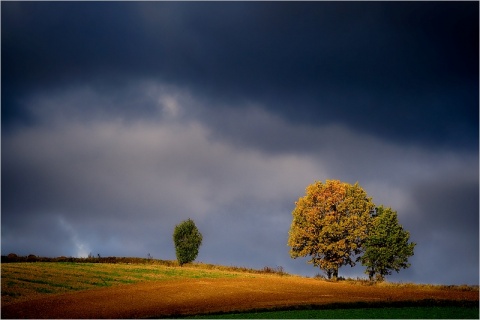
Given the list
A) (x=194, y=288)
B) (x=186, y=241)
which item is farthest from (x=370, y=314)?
(x=186, y=241)

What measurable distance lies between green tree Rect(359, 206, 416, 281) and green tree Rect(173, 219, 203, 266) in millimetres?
27351

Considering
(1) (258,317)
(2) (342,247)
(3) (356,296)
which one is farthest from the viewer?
(2) (342,247)

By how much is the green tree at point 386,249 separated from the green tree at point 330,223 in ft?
5.69

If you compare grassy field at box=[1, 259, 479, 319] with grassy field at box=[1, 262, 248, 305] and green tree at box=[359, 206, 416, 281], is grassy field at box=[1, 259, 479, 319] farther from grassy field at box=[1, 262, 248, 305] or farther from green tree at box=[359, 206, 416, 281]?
green tree at box=[359, 206, 416, 281]

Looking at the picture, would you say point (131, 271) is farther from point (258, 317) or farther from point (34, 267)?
point (258, 317)

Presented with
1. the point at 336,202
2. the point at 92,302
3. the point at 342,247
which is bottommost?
the point at 92,302

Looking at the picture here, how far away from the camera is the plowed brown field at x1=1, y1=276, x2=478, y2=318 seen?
34.1 m

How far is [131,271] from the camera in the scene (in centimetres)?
5838

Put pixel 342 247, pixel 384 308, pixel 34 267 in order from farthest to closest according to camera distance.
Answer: pixel 342 247 → pixel 34 267 → pixel 384 308

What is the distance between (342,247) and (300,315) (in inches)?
1307

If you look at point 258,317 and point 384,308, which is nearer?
point 258,317

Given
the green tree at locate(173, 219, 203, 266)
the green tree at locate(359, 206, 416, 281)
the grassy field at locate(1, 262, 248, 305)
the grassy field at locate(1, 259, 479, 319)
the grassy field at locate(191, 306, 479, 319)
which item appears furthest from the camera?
the green tree at locate(173, 219, 203, 266)

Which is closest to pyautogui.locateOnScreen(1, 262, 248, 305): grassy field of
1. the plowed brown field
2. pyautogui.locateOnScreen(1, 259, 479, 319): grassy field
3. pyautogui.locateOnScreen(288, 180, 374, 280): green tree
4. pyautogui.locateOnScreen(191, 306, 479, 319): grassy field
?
pyautogui.locateOnScreen(1, 259, 479, 319): grassy field

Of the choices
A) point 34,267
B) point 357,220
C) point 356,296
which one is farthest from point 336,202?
point 34,267
